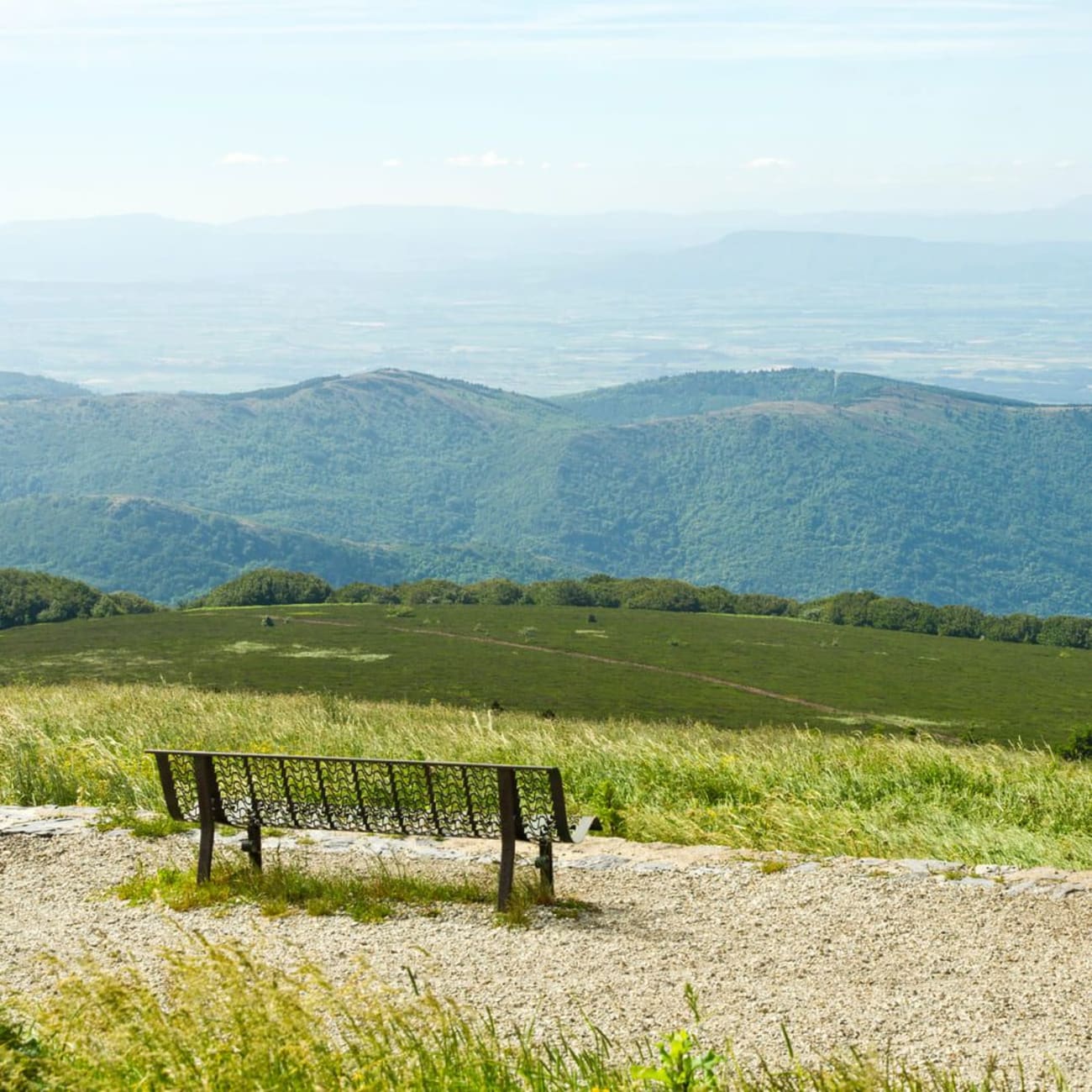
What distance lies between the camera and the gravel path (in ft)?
21.2

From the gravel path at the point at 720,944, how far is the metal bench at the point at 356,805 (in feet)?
1.80

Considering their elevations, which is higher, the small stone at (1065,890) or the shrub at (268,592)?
the small stone at (1065,890)

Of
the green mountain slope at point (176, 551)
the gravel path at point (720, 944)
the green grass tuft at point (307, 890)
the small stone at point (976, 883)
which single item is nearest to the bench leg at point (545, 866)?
the gravel path at point (720, 944)

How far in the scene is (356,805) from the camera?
9.66m

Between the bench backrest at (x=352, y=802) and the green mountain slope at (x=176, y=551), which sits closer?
the bench backrest at (x=352, y=802)

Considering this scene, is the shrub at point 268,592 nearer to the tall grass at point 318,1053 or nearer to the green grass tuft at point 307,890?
the green grass tuft at point 307,890

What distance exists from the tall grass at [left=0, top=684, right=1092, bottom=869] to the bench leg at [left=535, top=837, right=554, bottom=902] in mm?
2029

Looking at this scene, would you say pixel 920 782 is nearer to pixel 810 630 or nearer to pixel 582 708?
pixel 582 708

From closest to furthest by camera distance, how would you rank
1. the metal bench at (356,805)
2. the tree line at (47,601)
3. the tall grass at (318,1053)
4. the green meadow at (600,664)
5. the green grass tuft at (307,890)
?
the tall grass at (318,1053), the metal bench at (356,805), the green grass tuft at (307,890), the green meadow at (600,664), the tree line at (47,601)

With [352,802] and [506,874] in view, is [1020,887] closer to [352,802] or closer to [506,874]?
[506,874]

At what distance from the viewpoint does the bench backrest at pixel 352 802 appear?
8.94 meters

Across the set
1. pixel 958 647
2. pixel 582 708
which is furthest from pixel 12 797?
pixel 958 647

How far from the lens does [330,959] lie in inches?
312

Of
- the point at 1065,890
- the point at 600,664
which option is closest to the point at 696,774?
the point at 1065,890
